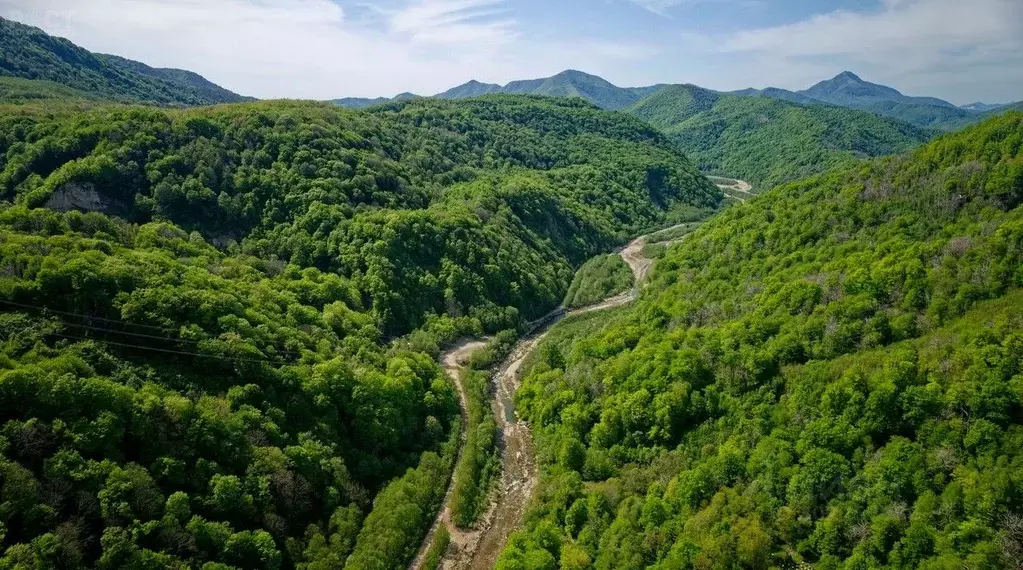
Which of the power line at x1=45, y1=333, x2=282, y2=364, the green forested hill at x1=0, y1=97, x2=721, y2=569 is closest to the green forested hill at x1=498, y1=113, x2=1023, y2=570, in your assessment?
the green forested hill at x1=0, y1=97, x2=721, y2=569

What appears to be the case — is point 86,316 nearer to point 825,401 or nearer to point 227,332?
point 227,332

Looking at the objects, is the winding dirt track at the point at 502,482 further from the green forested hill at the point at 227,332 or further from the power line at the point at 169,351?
the power line at the point at 169,351

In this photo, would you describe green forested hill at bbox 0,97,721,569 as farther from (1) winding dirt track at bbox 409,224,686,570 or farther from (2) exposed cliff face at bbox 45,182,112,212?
(1) winding dirt track at bbox 409,224,686,570

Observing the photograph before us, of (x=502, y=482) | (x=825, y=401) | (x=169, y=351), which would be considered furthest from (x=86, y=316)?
(x=825, y=401)

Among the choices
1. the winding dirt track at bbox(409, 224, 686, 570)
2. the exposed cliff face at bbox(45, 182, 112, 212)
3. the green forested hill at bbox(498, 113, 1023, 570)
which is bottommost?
the winding dirt track at bbox(409, 224, 686, 570)

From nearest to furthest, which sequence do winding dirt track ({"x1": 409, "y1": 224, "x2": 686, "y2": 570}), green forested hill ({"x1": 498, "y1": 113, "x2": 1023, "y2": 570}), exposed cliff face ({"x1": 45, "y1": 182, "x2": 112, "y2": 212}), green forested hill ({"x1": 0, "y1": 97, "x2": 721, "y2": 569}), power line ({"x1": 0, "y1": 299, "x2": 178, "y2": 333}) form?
1. green forested hill ({"x1": 498, "y1": 113, "x2": 1023, "y2": 570})
2. green forested hill ({"x1": 0, "y1": 97, "x2": 721, "y2": 569})
3. power line ({"x1": 0, "y1": 299, "x2": 178, "y2": 333})
4. winding dirt track ({"x1": 409, "y1": 224, "x2": 686, "y2": 570})
5. exposed cliff face ({"x1": 45, "y1": 182, "x2": 112, "y2": 212})

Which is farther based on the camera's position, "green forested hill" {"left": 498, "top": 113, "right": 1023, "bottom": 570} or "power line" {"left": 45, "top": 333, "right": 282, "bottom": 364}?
"power line" {"left": 45, "top": 333, "right": 282, "bottom": 364}
